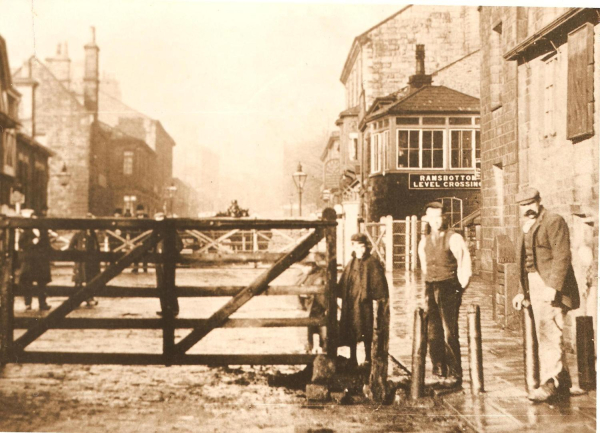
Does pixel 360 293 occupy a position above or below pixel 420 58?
below

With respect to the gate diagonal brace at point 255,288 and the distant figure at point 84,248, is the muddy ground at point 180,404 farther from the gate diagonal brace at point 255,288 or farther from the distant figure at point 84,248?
the distant figure at point 84,248

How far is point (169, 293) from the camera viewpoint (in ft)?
16.2

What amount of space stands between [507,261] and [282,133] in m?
3.23

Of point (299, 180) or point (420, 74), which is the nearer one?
point (420, 74)

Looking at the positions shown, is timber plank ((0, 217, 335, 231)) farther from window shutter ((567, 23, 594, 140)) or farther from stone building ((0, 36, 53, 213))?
window shutter ((567, 23, 594, 140))

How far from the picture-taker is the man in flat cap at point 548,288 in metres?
4.64

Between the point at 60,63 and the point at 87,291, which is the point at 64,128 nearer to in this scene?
the point at 60,63

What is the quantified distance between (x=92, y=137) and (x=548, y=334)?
5250 millimetres

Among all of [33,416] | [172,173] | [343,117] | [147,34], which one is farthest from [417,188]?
[33,416]

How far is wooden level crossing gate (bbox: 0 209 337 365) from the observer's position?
4848 mm

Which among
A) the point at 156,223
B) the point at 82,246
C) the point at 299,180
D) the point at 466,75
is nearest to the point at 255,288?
the point at 156,223

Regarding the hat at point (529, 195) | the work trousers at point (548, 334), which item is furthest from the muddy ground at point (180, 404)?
the hat at point (529, 195)

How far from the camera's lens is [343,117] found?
6.50m

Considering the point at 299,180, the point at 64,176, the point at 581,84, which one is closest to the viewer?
the point at 581,84
